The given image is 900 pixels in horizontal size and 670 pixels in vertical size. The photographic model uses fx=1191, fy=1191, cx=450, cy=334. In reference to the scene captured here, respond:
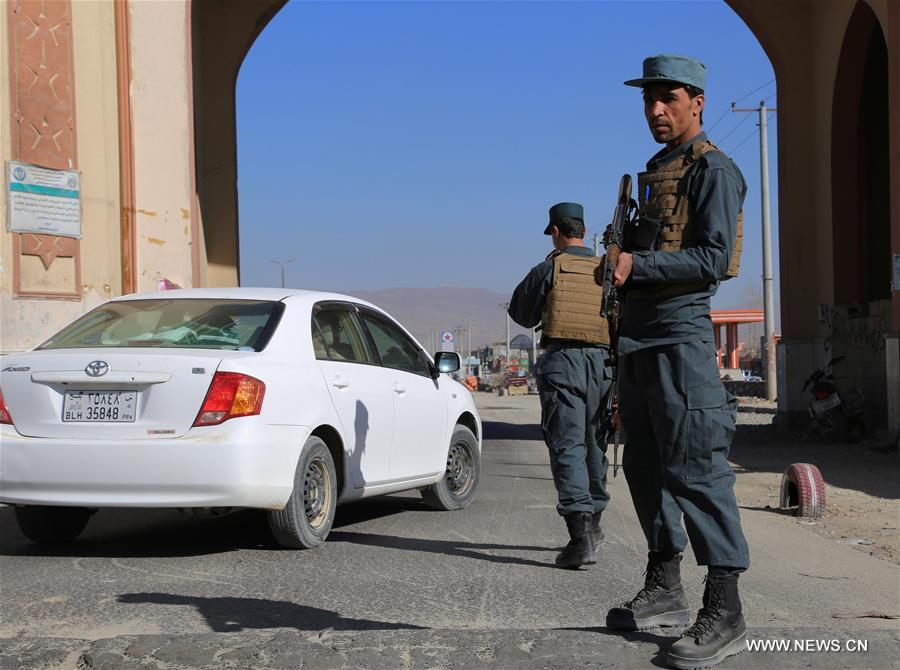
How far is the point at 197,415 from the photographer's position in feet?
20.8

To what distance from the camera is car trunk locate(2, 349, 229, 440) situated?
20.9 feet

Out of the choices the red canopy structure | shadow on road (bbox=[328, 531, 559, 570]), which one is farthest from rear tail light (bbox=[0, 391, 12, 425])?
the red canopy structure

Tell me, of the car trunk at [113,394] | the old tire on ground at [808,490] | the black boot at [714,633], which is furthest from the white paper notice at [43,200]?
the black boot at [714,633]

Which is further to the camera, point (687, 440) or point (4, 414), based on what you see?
point (4, 414)

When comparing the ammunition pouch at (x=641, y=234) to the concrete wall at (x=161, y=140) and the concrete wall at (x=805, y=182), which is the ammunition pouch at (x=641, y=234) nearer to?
the concrete wall at (x=161, y=140)

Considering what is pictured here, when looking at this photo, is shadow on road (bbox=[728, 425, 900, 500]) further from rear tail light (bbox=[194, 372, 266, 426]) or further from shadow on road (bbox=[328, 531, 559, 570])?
rear tail light (bbox=[194, 372, 266, 426])

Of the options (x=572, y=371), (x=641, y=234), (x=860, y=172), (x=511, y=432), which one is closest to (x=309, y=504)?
(x=572, y=371)

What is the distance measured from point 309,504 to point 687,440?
11.0 feet

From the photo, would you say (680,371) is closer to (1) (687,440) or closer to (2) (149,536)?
(1) (687,440)

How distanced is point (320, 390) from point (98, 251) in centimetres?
962

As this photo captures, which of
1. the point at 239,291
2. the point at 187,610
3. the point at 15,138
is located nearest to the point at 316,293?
the point at 239,291

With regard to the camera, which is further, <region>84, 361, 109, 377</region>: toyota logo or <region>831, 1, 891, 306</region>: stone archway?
<region>831, 1, 891, 306</region>: stone archway

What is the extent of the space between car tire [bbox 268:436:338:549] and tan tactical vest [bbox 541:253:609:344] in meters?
1.51

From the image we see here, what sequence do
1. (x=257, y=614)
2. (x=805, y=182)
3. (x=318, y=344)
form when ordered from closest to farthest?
(x=257, y=614) < (x=318, y=344) < (x=805, y=182)
